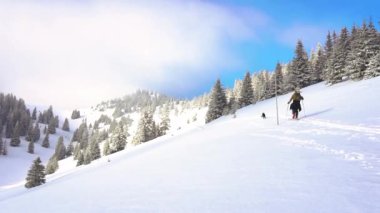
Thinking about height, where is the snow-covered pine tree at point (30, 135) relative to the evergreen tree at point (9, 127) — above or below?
below

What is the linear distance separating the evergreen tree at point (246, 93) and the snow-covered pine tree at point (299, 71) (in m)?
9.57

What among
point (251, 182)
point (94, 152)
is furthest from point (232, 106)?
point (251, 182)

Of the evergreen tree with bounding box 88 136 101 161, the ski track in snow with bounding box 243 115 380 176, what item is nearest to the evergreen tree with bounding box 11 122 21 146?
the evergreen tree with bounding box 88 136 101 161

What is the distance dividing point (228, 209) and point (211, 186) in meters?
2.30

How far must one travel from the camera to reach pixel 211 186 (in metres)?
9.86

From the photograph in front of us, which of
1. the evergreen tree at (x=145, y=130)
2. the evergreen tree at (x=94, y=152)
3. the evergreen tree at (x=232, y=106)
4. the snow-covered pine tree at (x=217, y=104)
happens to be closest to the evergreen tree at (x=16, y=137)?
the evergreen tree at (x=94, y=152)

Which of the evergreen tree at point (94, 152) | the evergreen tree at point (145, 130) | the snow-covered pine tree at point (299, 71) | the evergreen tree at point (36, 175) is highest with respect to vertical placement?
the snow-covered pine tree at point (299, 71)

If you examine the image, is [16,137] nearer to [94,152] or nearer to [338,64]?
[94,152]

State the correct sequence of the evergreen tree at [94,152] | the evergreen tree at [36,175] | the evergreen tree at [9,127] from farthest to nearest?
the evergreen tree at [9,127], the evergreen tree at [94,152], the evergreen tree at [36,175]

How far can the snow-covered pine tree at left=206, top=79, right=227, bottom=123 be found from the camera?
7650 centimetres

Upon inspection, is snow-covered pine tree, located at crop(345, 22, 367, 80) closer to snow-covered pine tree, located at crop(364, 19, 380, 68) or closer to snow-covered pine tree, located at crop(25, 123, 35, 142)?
snow-covered pine tree, located at crop(364, 19, 380, 68)

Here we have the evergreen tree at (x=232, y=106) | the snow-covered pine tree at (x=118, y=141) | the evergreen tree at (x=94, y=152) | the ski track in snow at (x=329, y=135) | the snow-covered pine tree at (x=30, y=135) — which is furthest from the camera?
the snow-covered pine tree at (x=30, y=135)

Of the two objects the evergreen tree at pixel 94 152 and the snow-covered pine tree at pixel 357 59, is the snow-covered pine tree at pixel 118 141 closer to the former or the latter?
the evergreen tree at pixel 94 152

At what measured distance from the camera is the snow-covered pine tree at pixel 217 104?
76.5 meters
